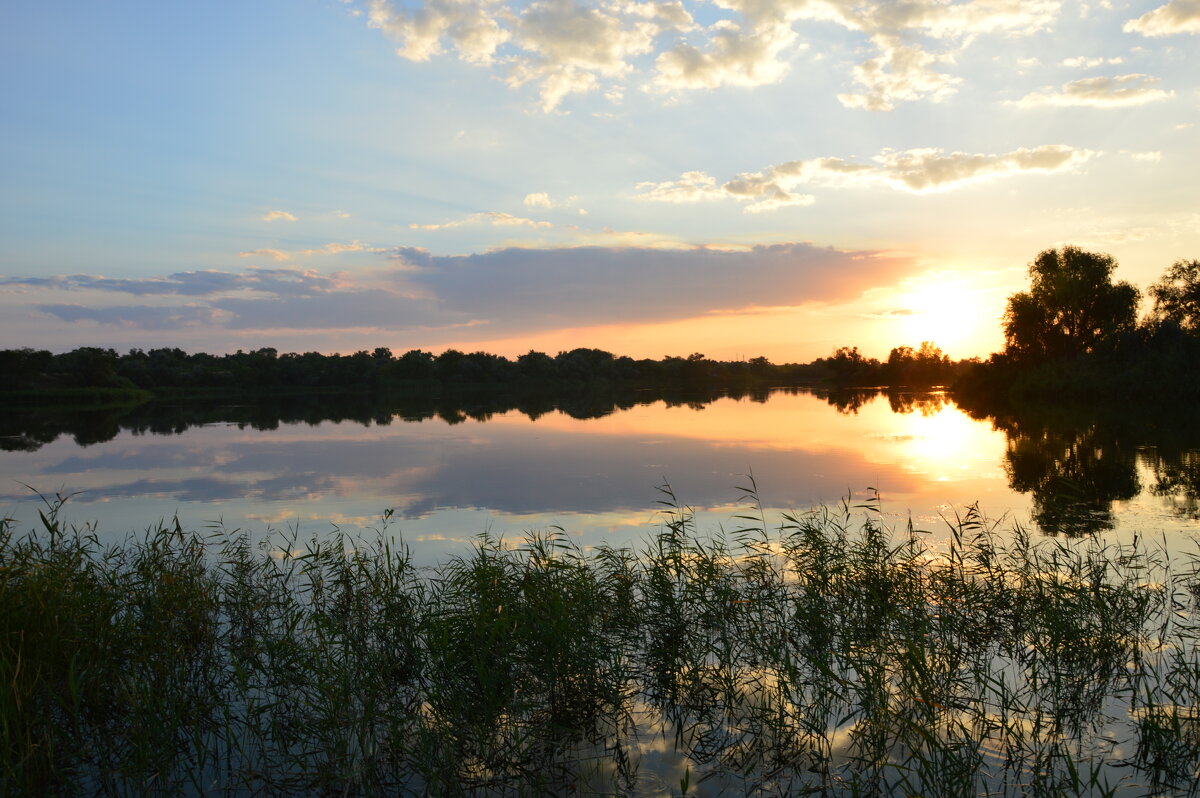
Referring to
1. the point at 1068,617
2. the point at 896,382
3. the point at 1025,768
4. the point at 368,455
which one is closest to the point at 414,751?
the point at 1025,768

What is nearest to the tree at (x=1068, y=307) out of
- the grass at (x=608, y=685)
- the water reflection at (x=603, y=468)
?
the water reflection at (x=603, y=468)

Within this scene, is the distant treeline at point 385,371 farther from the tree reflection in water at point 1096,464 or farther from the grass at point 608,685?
the grass at point 608,685

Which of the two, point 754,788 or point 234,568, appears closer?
point 754,788

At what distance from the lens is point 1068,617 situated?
6453 mm

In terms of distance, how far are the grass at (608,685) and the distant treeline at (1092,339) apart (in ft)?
130

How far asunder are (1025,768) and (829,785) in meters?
1.34

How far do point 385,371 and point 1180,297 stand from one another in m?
77.7

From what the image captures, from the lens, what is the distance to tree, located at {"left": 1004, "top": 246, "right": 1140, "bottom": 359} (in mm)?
49188

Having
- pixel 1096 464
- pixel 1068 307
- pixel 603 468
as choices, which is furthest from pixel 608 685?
pixel 1068 307

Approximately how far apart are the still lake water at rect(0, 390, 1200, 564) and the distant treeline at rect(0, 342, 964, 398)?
33281mm

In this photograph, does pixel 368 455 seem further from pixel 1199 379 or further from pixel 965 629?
pixel 1199 379

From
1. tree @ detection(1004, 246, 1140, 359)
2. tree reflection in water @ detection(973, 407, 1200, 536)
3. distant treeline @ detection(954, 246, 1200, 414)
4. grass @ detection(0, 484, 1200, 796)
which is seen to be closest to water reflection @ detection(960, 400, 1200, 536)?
tree reflection in water @ detection(973, 407, 1200, 536)

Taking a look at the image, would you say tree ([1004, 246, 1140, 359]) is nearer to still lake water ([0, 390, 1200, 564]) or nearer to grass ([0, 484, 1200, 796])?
still lake water ([0, 390, 1200, 564])

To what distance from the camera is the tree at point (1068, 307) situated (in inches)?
1937
